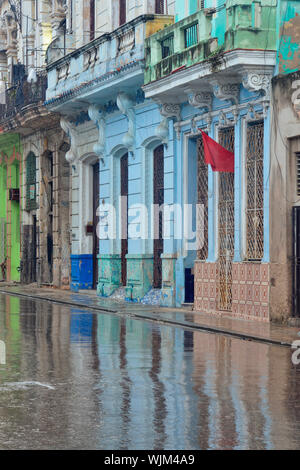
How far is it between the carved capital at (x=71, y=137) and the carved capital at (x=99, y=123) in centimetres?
224

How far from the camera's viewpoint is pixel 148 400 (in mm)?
10180

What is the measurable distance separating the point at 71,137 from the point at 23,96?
439cm

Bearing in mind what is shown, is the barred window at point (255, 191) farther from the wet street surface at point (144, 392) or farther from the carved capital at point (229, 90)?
the wet street surface at point (144, 392)

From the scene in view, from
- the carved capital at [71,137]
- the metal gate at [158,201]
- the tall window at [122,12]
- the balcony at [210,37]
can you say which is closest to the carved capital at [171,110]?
the balcony at [210,37]

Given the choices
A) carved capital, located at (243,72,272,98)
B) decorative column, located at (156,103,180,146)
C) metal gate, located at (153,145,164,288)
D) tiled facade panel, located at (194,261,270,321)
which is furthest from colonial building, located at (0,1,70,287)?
carved capital, located at (243,72,272,98)

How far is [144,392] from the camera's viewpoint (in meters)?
10.7

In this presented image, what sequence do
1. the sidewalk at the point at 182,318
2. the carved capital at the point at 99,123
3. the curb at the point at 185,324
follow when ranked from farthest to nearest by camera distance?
1. the carved capital at the point at 99,123
2. the sidewalk at the point at 182,318
3. the curb at the point at 185,324

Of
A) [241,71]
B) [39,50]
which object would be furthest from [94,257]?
[241,71]

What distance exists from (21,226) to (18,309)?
45.0ft

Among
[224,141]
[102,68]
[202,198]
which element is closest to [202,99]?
[224,141]

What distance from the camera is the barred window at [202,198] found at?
23.2 metres
